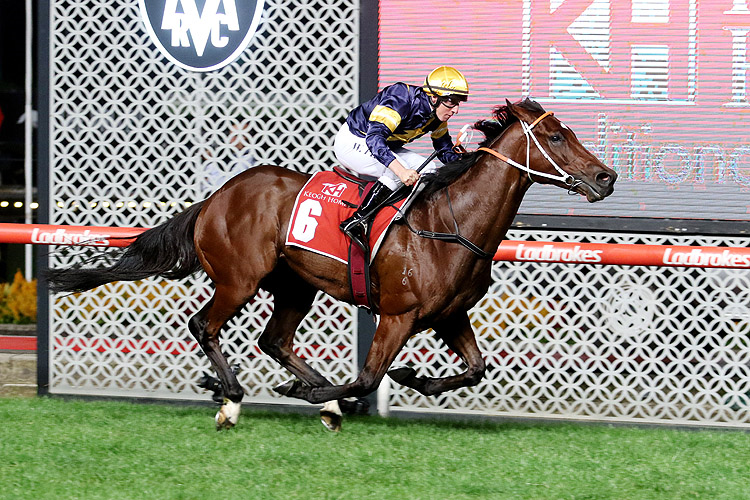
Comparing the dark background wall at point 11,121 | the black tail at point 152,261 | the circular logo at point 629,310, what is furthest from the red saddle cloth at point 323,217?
the dark background wall at point 11,121

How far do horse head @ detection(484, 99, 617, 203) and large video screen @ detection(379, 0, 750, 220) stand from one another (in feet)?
4.29

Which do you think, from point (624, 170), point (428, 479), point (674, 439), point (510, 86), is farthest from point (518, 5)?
point (428, 479)

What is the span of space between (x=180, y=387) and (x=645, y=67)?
359 centimetres

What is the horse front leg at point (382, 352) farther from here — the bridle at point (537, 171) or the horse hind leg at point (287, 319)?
the bridle at point (537, 171)

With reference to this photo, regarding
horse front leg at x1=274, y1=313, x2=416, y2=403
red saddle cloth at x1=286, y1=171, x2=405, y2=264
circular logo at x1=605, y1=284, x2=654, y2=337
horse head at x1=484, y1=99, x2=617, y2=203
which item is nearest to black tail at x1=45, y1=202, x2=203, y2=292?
red saddle cloth at x1=286, y1=171, x2=405, y2=264

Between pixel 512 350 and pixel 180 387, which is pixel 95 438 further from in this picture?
pixel 512 350

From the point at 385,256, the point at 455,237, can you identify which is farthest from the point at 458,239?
the point at 385,256

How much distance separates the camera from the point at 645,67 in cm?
637

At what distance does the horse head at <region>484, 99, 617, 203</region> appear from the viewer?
486 cm

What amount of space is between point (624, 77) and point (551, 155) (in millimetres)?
1659

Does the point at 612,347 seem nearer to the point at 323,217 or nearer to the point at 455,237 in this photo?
the point at 455,237

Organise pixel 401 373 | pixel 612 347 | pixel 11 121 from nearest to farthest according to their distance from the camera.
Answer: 1. pixel 401 373
2. pixel 612 347
3. pixel 11 121

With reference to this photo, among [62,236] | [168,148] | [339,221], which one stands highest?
[168,148]

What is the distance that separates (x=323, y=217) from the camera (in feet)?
17.8
